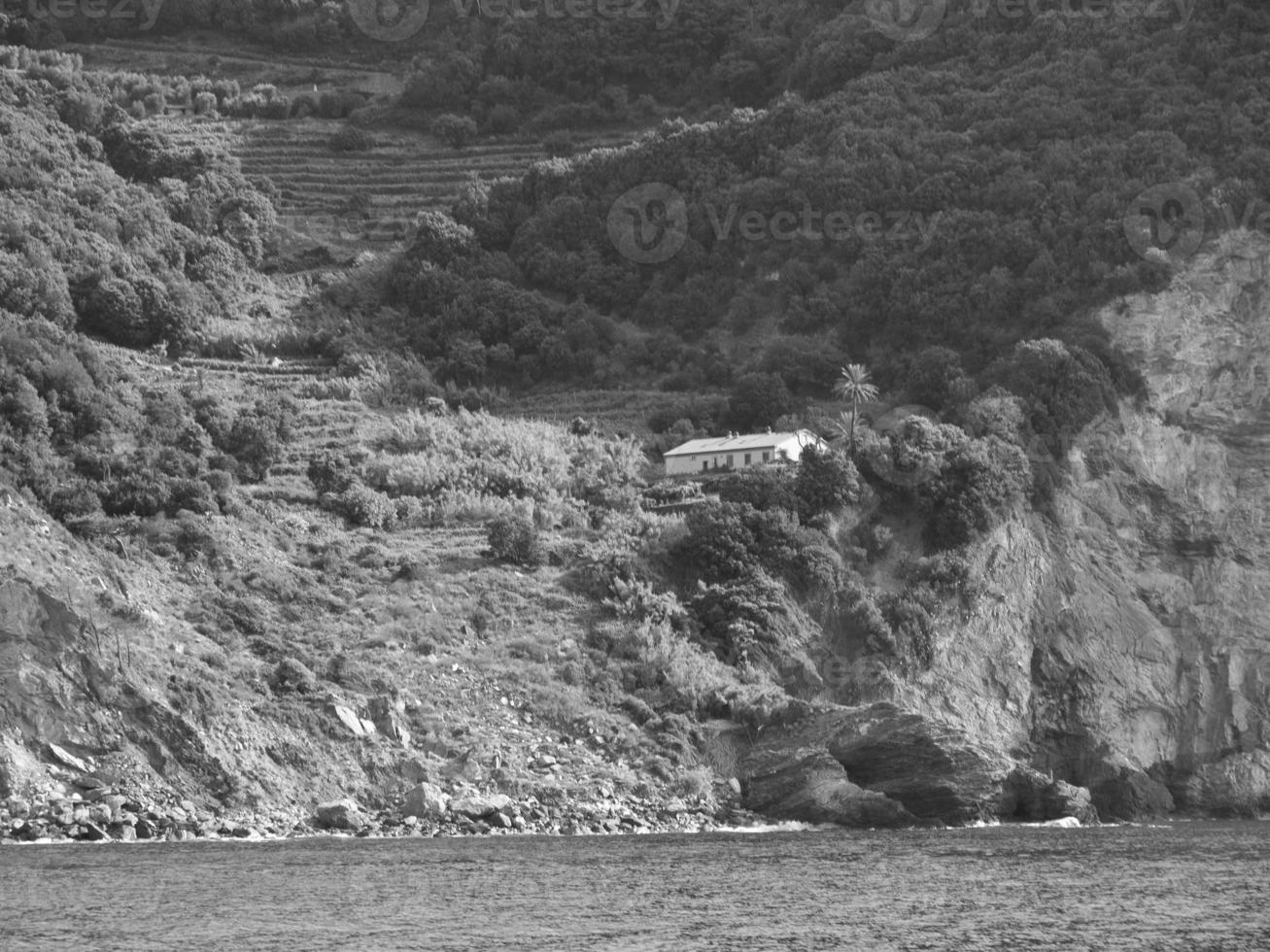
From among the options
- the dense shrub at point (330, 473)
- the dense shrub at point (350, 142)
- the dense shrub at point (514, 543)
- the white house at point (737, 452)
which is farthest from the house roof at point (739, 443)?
the dense shrub at point (350, 142)

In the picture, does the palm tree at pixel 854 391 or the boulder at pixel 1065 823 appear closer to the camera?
the boulder at pixel 1065 823

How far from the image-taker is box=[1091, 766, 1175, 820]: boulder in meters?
60.2

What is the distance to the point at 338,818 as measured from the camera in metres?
46.6

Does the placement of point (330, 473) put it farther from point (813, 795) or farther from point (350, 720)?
point (813, 795)

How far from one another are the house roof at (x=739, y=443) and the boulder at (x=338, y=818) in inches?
1057

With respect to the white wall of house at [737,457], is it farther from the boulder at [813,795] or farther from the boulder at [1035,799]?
the boulder at [1035,799]

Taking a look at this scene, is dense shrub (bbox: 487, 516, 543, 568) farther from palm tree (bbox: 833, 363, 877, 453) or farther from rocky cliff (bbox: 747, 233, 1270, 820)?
palm tree (bbox: 833, 363, 877, 453)

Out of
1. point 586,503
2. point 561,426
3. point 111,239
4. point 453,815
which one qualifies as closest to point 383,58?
point 111,239

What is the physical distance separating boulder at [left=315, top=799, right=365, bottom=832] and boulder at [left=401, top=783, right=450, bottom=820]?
1242 millimetres

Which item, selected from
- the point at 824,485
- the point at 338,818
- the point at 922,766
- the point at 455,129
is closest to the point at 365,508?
the point at 824,485

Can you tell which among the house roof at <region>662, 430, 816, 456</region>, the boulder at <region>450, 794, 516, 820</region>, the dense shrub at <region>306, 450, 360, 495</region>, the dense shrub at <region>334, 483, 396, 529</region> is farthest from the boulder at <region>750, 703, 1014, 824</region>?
the dense shrub at <region>306, 450, 360, 495</region>

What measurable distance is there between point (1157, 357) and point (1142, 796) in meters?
17.6

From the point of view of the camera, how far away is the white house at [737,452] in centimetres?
6956

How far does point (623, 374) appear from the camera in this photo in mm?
82688
